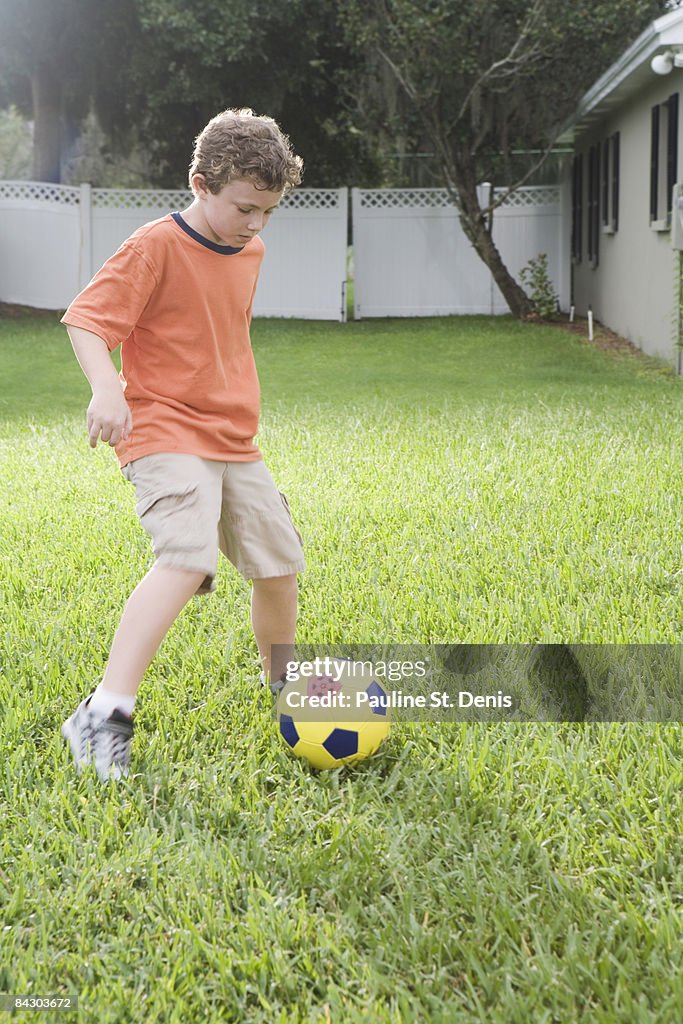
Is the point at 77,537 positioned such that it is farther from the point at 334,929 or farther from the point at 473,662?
the point at 334,929

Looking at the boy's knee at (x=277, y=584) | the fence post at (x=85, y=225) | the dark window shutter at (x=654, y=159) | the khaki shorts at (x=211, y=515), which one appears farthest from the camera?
the fence post at (x=85, y=225)

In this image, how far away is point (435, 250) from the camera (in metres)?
18.2

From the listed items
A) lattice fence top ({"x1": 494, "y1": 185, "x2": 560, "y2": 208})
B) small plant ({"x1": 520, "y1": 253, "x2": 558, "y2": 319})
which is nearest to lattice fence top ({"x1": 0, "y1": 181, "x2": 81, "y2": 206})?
lattice fence top ({"x1": 494, "y1": 185, "x2": 560, "y2": 208})

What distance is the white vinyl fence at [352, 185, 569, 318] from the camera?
18.1m

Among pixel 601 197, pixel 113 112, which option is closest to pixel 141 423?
pixel 601 197

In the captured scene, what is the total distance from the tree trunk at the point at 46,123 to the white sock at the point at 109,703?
19266 mm

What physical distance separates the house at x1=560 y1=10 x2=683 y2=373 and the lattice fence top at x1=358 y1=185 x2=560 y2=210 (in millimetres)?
1104

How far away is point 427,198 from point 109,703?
16777 mm

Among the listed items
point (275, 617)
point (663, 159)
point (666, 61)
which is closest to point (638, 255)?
point (663, 159)

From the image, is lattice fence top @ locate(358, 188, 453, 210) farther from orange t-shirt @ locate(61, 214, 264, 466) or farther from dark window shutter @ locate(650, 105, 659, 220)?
orange t-shirt @ locate(61, 214, 264, 466)

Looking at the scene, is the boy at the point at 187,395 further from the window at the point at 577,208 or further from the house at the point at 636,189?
the window at the point at 577,208

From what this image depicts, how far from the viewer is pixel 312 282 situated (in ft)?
58.9

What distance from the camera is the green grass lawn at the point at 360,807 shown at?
1.87m

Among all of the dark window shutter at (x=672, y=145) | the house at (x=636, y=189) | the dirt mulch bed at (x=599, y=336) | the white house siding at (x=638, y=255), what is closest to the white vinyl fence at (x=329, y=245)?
the house at (x=636, y=189)
